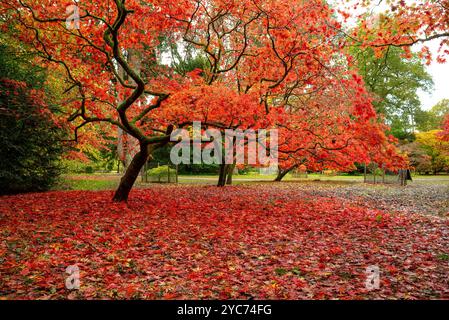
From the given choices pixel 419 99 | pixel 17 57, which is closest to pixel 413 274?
pixel 17 57

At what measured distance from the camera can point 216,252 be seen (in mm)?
5988

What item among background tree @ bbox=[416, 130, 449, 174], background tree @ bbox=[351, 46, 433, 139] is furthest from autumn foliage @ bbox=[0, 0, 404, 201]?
background tree @ bbox=[416, 130, 449, 174]

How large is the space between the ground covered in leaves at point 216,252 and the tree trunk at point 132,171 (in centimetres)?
54

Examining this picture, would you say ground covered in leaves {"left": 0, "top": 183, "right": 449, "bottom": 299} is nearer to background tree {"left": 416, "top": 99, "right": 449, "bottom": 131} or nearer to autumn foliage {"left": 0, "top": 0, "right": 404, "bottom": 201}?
autumn foliage {"left": 0, "top": 0, "right": 404, "bottom": 201}

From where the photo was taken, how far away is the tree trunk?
10297 mm

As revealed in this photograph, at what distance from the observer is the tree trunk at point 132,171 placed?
10.3 m

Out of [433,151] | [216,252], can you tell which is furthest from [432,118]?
[216,252]

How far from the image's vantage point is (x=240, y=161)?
22344mm

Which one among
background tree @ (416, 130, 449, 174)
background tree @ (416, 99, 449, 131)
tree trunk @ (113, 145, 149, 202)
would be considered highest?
background tree @ (416, 99, 449, 131)

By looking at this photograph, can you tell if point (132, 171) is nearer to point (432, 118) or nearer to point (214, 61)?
point (214, 61)

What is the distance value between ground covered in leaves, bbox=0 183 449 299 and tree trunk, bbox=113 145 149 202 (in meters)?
A: 0.54

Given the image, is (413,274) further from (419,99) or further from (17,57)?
(419,99)

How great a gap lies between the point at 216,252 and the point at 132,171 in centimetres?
540

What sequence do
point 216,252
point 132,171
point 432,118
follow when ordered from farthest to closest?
point 432,118
point 132,171
point 216,252
